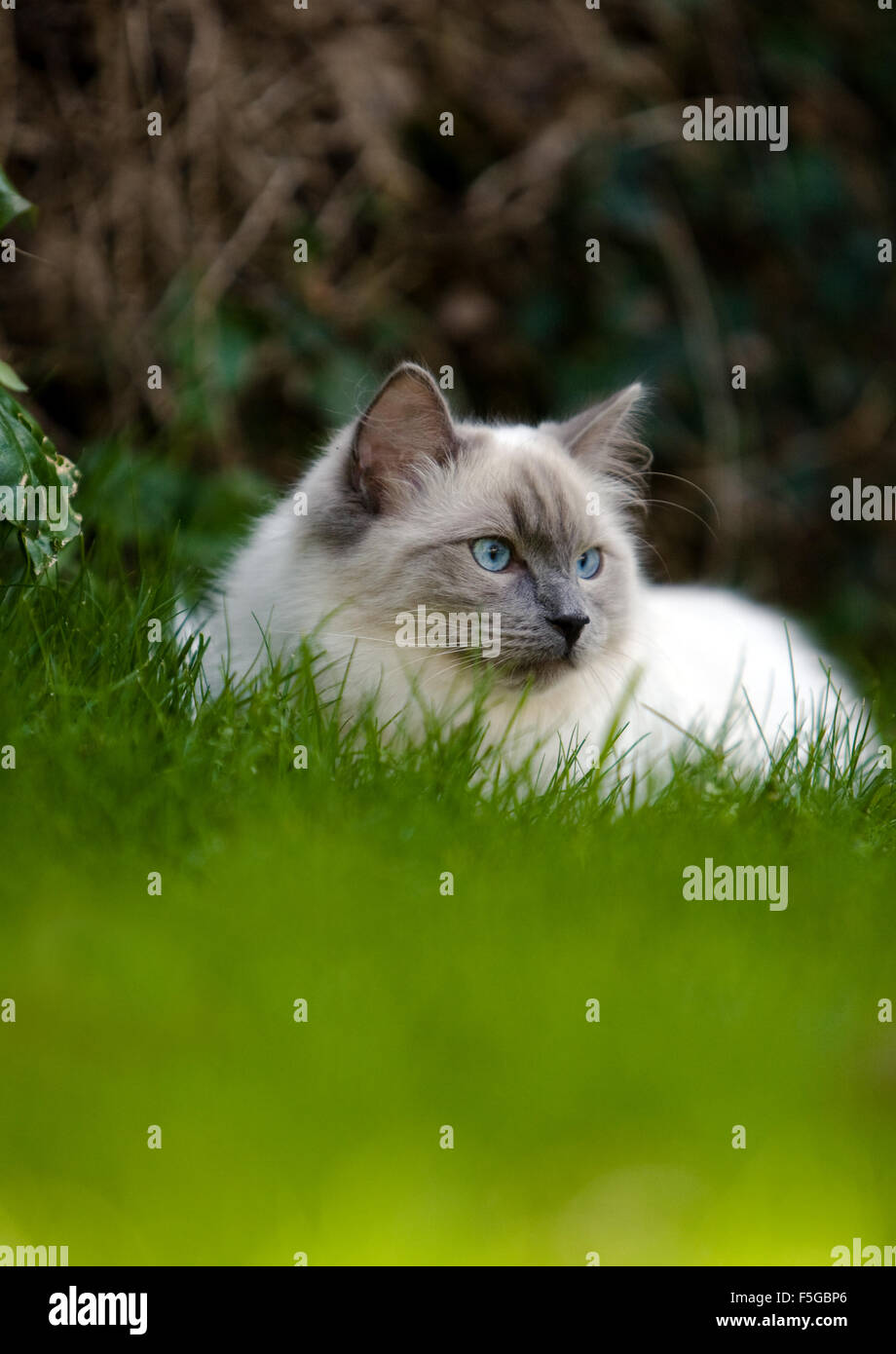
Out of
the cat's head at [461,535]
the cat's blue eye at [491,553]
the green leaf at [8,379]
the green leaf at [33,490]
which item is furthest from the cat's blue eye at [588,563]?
the green leaf at [8,379]

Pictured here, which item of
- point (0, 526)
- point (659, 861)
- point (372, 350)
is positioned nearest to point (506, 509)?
point (659, 861)

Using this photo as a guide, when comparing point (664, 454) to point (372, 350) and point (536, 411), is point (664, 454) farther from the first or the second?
point (372, 350)

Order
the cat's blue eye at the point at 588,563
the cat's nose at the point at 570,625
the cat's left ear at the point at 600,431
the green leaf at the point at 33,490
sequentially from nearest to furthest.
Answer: the green leaf at the point at 33,490
the cat's nose at the point at 570,625
the cat's blue eye at the point at 588,563
the cat's left ear at the point at 600,431

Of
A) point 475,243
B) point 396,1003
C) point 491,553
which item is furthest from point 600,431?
point 475,243

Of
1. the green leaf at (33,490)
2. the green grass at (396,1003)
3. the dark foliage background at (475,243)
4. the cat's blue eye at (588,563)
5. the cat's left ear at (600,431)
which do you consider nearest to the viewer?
the green grass at (396,1003)

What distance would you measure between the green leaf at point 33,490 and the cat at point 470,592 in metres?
0.45

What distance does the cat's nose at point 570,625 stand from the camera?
11.3 ft

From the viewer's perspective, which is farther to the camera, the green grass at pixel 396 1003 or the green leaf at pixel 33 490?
the green leaf at pixel 33 490

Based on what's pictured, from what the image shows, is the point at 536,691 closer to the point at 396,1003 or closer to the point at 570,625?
the point at 570,625

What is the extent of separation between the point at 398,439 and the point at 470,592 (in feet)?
1.35

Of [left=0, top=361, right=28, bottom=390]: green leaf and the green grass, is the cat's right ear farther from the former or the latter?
[left=0, top=361, right=28, bottom=390]: green leaf

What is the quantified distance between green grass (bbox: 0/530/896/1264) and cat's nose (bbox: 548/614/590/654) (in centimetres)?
36

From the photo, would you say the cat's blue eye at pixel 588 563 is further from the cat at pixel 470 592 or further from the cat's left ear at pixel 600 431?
the cat's left ear at pixel 600 431
